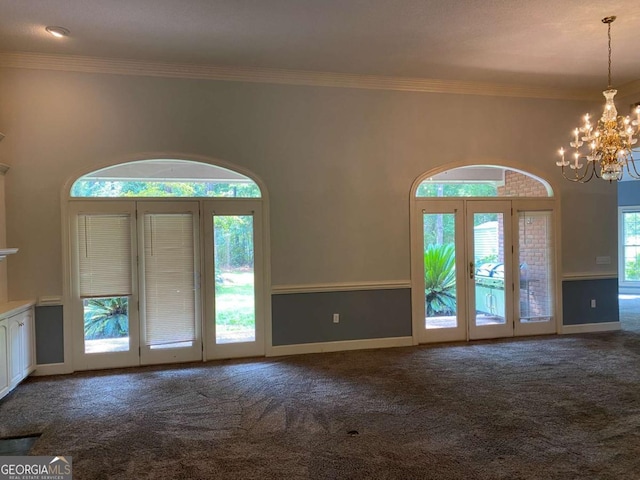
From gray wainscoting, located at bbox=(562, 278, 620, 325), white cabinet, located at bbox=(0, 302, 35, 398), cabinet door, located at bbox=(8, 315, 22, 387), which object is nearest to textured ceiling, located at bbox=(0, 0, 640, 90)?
white cabinet, located at bbox=(0, 302, 35, 398)

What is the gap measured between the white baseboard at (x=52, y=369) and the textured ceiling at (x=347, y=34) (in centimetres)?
328

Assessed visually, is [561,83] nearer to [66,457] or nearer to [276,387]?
[276,387]

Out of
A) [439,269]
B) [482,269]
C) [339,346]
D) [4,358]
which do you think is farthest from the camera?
[482,269]

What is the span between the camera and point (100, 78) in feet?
15.0

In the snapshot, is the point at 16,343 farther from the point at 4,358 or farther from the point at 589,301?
the point at 589,301

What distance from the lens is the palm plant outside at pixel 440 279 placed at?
5520 mm

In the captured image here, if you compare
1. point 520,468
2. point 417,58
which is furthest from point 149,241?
point 520,468

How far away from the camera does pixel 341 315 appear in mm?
5238

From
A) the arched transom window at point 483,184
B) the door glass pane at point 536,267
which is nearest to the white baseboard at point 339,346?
the door glass pane at point 536,267

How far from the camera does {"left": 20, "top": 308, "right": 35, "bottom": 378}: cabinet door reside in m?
4.21

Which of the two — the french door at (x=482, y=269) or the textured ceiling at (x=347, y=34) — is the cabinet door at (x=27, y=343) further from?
the french door at (x=482, y=269)

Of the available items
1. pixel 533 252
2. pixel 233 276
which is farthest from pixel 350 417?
pixel 533 252

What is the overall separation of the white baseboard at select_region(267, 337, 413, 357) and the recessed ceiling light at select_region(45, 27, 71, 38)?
3849 millimetres

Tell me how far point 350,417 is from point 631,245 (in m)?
10.0
